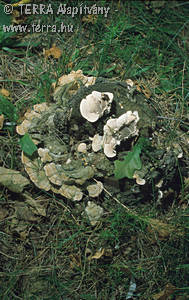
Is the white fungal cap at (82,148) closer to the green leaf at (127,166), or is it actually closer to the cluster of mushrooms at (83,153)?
the cluster of mushrooms at (83,153)

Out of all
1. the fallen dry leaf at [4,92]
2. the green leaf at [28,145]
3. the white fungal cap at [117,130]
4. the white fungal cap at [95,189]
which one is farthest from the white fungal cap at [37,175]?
the fallen dry leaf at [4,92]

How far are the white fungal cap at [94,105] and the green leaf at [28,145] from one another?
0.65 m

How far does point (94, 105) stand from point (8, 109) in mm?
1221

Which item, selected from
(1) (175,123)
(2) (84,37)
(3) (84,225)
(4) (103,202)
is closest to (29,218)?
(3) (84,225)

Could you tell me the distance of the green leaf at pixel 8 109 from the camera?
11.5 feet

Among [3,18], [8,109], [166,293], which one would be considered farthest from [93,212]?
[3,18]

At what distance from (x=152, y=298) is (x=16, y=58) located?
3381 millimetres

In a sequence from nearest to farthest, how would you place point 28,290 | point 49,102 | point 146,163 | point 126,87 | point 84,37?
point 28,290 < point 146,163 < point 126,87 < point 49,102 < point 84,37

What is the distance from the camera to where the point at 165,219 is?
10.6 ft

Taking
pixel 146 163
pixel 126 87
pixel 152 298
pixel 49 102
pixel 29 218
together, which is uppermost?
pixel 126 87

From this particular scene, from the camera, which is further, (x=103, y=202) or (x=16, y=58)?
(x=16, y=58)

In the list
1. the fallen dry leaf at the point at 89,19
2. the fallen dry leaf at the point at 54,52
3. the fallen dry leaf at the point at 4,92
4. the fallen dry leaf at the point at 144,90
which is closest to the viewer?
the fallen dry leaf at the point at 4,92

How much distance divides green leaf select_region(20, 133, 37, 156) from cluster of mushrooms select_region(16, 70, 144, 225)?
7cm

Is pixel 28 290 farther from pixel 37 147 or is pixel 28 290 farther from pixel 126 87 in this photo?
pixel 126 87
